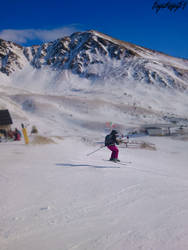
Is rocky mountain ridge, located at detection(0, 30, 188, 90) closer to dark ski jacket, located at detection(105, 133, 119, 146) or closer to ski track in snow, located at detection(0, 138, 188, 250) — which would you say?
dark ski jacket, located at detection(105, 133, 119, 146)

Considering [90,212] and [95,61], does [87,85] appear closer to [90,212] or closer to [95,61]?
[95,61]

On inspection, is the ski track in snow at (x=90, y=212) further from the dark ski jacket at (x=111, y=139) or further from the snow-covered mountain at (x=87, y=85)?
the snow-covered mountain at (x=87, y=85)

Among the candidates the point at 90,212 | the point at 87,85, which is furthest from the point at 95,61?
the point at 90,212

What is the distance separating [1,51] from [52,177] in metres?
103

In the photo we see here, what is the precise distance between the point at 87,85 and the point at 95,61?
51.8 feet

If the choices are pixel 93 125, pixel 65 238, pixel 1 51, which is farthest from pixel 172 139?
pixel 1 51

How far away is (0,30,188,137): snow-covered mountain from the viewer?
3744 cm

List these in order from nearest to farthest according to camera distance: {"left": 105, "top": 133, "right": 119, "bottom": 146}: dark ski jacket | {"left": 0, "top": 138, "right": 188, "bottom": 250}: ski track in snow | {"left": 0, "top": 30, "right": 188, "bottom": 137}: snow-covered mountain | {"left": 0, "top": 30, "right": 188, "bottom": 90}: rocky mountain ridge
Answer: {"left": 0, "top": 138, "right": 188, "bottom": 250}: ski track in snow, {"left": 105, "top": 133, "right": 119, "bottom": 146}: dark ski jacket, {"left": 0, "top": 30, "right": 188, "bottom": 137}: snow-covered mountain, {"left": 0, "top": 30, "right": 188, "bottom": 90}: rocky mountain ridge

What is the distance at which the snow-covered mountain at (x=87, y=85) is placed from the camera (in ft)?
123

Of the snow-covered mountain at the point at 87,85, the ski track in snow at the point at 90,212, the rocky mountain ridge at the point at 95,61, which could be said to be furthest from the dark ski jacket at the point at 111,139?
the rocky mountain ridge at the point at 95,61

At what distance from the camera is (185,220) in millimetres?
3584

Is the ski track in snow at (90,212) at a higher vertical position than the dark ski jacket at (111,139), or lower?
lower

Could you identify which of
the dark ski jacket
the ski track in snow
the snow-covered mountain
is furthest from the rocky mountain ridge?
the ski track in snow

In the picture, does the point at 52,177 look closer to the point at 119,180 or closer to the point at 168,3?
the point at 119,180
